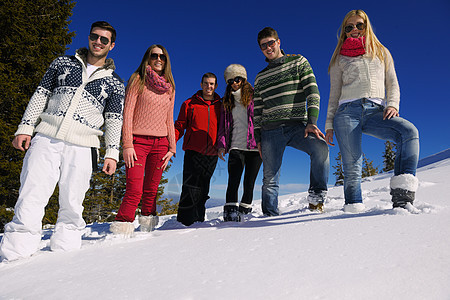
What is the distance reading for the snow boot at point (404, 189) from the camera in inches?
87.7

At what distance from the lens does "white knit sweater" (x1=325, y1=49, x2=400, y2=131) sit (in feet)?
8.30

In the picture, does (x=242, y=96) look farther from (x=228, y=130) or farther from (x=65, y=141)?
(x=65, y=141)

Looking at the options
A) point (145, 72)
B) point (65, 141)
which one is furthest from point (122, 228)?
point (145, 72)

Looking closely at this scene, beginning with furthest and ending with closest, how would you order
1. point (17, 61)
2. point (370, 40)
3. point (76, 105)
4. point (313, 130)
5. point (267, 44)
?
point (17, 61) → point (267, 44) → point (313, 130) → point (370, 40) → point (76, 105)

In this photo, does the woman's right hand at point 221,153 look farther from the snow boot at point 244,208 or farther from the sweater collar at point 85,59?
the sweater collar at point 85,59

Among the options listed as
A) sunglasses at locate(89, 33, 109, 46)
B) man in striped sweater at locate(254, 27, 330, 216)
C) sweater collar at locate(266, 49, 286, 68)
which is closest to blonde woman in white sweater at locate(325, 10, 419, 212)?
man in striped sweater at locate(254, 27, 330, 216)

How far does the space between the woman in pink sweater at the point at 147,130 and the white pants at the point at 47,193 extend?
534mm

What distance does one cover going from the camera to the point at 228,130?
3645mm

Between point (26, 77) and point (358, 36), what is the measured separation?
10.7m

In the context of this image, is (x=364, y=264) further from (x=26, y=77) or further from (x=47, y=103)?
(x=26, y=77)

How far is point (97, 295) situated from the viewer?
4.22 feet

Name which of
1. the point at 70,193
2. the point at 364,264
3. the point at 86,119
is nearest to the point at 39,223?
the point at 70,193

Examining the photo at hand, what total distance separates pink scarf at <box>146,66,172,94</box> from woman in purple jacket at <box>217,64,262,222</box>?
94 cm

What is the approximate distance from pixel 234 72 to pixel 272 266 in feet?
9.30
